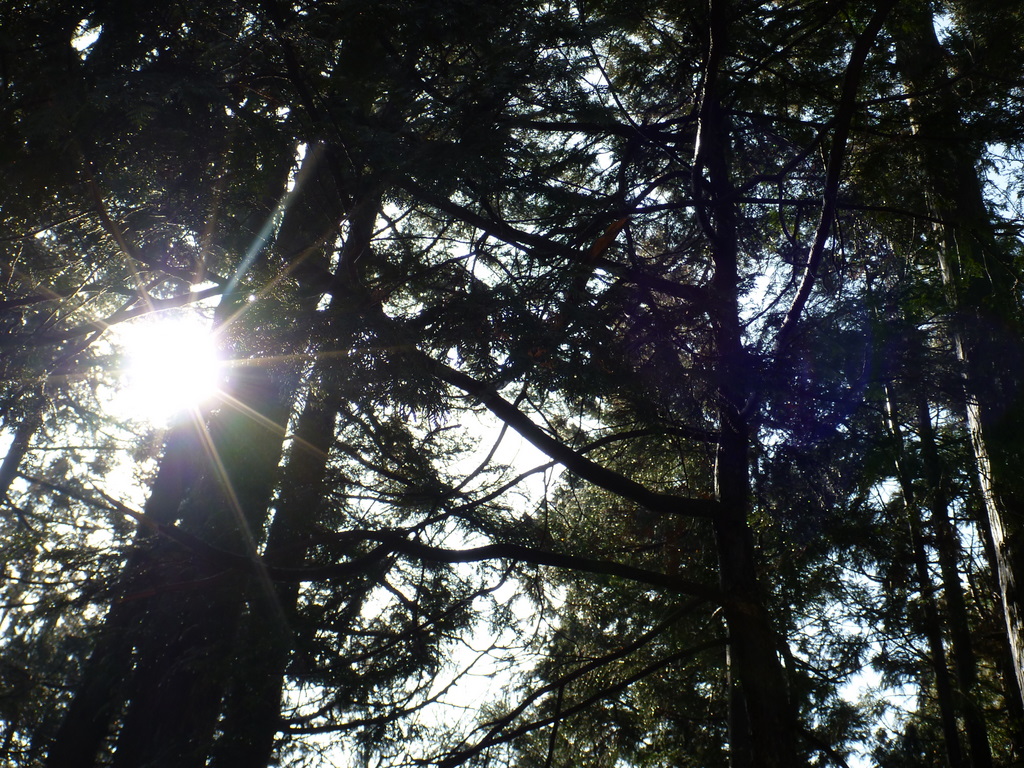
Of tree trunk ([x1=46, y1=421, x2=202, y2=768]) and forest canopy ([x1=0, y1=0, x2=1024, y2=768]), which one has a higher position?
forest canopy ([x1=0, y1=0, x2=1024, y2=768])

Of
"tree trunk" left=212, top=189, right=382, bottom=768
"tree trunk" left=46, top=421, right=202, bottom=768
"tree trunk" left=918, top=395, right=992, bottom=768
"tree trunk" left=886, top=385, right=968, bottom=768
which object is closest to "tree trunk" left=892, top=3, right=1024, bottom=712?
"tree trunk" left=886, top=385, right=968, bottom=768

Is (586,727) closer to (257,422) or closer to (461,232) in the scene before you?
(257,422)

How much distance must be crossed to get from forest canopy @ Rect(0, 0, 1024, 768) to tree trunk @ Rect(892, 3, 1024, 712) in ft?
0.11

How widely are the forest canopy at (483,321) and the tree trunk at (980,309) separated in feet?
0.11

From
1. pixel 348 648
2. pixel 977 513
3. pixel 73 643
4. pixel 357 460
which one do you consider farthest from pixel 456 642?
pixel 977 513

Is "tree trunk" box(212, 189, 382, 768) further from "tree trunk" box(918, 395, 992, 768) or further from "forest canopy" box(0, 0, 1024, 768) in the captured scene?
"tree trunk" box(918, 395, 992, 768)

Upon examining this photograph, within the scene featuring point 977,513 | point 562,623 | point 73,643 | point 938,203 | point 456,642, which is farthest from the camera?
point 977,513

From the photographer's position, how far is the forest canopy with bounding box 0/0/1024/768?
486 cm

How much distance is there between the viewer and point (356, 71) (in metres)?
5.53

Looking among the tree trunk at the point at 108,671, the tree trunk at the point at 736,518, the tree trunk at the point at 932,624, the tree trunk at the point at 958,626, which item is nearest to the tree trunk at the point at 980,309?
the tree trunk at the point at 736,518

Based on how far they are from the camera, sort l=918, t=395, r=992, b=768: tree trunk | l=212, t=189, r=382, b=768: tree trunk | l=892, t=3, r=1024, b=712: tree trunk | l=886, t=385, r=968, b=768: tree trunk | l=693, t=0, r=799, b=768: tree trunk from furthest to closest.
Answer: l=918, t=395, r=992, b=768: tree trunk < l=886, t=385, r=968, b=768: tree trunk < l=892, t=3, r=1024, b=712: tree trunk < l=212, t=189, r=382, b=768: tree trunk < l=693, t=0, r=799, b=768: tree trunk

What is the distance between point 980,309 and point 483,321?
→ 4114mm

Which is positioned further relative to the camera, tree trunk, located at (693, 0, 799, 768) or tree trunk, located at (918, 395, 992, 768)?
tree trunk, located at (918, 395, 992, 768)

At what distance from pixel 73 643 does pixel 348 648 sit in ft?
10.7
